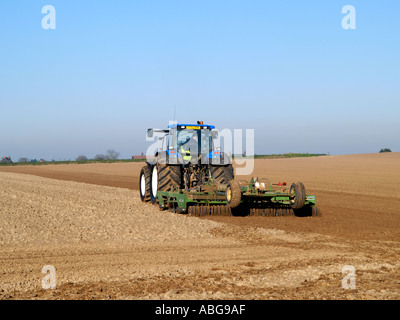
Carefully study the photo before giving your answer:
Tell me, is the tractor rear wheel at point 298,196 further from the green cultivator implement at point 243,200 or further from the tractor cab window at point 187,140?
the tractor cab window at point 187,140

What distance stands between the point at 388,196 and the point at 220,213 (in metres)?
8.13

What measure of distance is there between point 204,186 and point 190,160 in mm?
1477

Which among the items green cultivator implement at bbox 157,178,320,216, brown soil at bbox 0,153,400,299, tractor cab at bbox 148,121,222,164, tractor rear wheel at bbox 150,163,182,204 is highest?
tractor cab at bbox 148,121,222,164

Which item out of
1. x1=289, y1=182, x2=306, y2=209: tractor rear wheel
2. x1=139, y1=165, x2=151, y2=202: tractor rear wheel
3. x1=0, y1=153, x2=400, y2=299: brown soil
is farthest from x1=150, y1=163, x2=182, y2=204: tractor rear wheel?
x1=289, y1=182, x2=306, y2=209: tractor rear wheel

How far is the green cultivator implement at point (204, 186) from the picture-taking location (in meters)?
12.4

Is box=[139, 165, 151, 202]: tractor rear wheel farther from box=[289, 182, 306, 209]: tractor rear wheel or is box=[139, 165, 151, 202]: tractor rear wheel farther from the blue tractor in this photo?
box=[289, 182, 306, 209]: tractor rear wheel

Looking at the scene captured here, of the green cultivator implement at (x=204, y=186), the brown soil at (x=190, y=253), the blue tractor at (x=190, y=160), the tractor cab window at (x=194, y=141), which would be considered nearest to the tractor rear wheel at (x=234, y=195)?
the green cultivator implement at (x=204, y=186)

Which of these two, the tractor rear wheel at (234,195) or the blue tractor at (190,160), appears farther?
the blue tractor at (190,160)

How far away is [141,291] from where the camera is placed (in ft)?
19.4

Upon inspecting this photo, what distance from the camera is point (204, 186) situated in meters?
12.7

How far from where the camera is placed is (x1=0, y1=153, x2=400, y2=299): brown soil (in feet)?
19.7

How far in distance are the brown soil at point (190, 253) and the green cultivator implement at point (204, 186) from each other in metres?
0.43

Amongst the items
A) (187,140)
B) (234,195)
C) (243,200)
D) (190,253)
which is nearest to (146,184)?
(187,140)

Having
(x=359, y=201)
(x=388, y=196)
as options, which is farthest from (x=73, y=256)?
(x=388, y=196)
